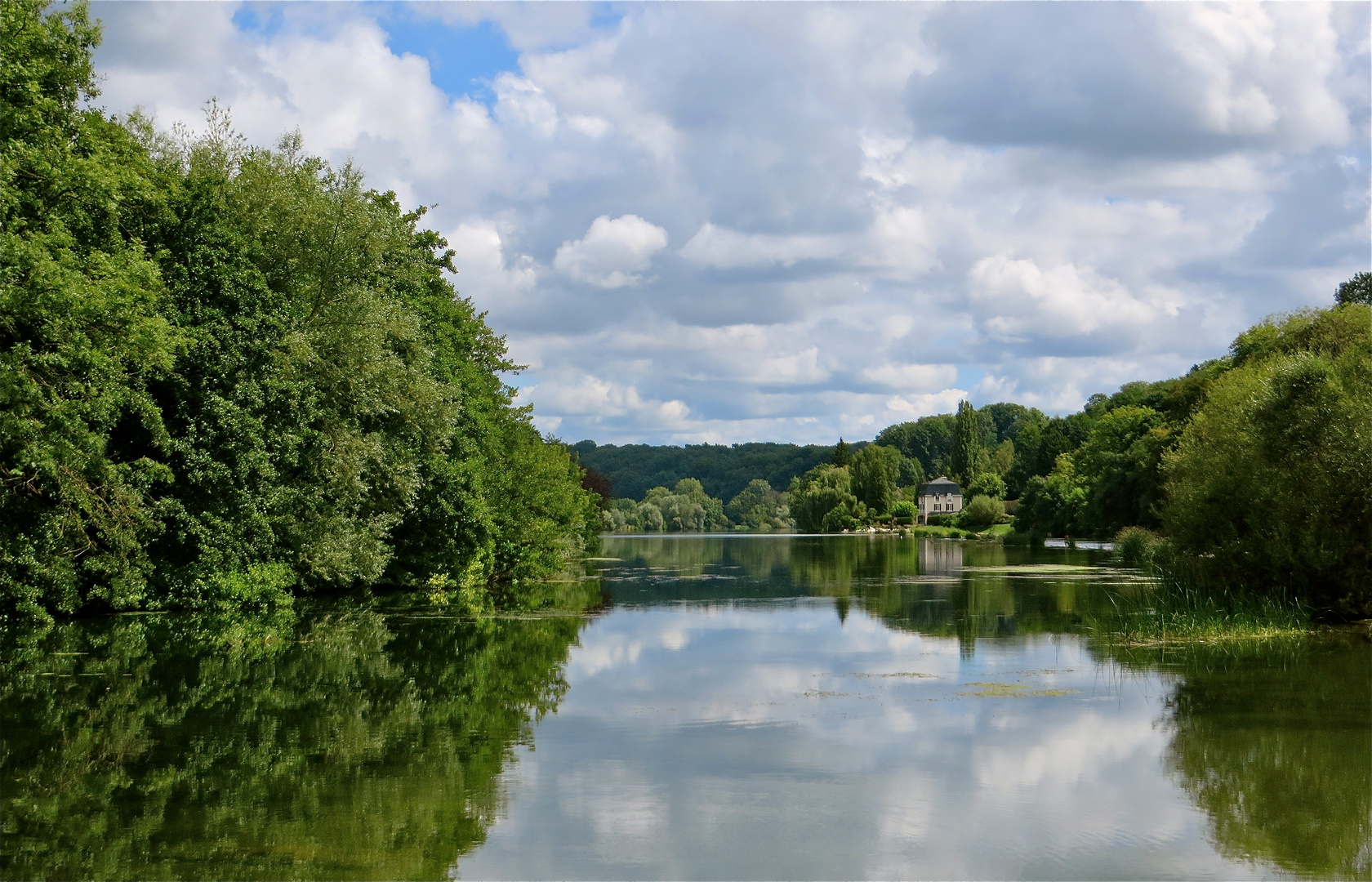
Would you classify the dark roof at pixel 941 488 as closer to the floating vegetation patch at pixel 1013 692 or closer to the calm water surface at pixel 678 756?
the calm water surface at pixel 678 756

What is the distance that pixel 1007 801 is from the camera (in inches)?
406

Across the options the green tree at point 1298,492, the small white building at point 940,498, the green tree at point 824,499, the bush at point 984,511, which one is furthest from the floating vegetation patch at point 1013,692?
the small white building at point 940,498

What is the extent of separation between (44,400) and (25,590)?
560cm

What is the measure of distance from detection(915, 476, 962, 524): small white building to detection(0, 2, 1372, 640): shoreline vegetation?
11412 centimetres

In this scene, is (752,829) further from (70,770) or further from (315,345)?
(315,345)

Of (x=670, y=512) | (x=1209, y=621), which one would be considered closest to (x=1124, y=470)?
(x=1209, y=621)

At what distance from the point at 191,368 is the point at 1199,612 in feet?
73.5

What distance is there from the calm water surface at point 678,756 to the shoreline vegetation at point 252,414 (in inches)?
91.5

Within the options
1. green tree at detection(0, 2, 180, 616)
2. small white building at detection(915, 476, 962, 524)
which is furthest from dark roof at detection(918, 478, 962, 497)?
green tree at detection(0, 2, 180, 616)

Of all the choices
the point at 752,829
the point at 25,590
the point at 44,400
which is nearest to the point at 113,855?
the point at 752,829

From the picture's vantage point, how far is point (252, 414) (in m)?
25.0

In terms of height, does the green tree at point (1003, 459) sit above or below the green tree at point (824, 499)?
above

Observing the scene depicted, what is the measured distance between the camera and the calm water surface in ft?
28.5

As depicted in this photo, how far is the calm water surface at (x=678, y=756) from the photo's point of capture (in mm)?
8695
